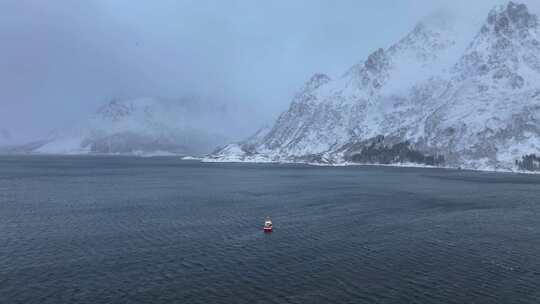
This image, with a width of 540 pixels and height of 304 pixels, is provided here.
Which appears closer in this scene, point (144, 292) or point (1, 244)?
point (144, 292)

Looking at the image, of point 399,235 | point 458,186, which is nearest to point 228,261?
point 399,235

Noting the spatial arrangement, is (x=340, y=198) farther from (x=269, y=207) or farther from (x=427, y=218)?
(x=427, y=218)

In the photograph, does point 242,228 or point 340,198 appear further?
point 340,198

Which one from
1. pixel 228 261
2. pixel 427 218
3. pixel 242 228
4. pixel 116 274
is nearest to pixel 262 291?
pixel 228 261

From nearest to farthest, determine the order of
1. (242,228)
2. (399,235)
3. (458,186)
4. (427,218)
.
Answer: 1. (399,235)
2. (242,228)
3. (427,218)
4. (458,186)

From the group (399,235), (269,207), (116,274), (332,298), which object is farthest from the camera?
(269,207)

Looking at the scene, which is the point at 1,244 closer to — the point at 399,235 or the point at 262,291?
the point at 262,291
